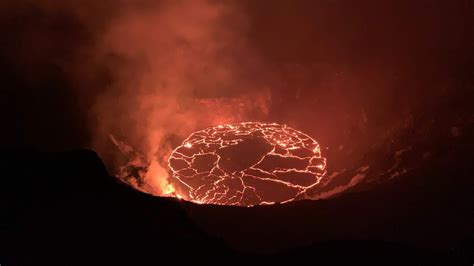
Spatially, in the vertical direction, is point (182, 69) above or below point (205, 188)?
above

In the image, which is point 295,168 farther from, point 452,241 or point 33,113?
point 33,113

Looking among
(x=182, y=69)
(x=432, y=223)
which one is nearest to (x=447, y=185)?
(x=432, y=223)

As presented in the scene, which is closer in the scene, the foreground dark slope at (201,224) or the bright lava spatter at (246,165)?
the foreground dark slope at (201,224)

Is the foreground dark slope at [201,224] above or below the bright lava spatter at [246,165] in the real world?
below

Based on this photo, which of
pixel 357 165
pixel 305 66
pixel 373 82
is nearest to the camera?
pixel 357 165

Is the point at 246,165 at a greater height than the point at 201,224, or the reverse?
the point at 246,165

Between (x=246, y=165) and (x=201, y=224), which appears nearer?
(x=201, y=224)

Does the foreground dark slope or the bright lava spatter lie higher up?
the bright lava spatter

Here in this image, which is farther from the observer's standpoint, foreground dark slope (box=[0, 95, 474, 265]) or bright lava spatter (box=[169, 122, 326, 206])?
bright lava spatter (box=[169, 122, 326, 206])
